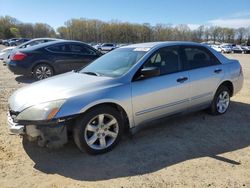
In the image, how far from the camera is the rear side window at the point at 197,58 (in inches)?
219

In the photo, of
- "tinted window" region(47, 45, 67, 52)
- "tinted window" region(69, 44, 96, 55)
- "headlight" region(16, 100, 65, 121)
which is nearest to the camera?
"headlight" region(16, 100, 65, 121)

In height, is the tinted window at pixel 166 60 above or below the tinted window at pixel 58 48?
below

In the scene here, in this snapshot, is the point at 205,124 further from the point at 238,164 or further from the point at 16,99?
the point at 16,99

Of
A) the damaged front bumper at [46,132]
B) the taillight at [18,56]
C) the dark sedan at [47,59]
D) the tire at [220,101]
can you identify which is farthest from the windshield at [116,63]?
the taillight at [18,56]

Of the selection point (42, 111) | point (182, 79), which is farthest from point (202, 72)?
point (42, 111)

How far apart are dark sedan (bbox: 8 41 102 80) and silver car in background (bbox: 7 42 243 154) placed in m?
5.63

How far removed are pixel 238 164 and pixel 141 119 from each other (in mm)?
1515

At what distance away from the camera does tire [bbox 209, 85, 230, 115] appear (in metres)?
6.10

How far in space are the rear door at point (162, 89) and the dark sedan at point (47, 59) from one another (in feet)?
19.8

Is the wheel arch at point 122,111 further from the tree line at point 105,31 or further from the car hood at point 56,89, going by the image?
the tree line at point 105,31

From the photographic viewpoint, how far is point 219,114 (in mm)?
6281

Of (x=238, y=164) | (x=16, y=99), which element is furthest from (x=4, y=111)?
(x=238, y=164)

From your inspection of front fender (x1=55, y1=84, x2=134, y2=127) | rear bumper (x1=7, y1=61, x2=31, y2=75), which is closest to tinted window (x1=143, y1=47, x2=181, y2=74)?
front fender (x1=55, y1=84, x2=134, y2=127)

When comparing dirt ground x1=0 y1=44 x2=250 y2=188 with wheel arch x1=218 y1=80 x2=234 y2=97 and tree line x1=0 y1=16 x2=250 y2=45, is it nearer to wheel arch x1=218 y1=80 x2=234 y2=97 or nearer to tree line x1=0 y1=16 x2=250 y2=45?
wheel arch x1=218 y1=80 x2=234 y2=97
